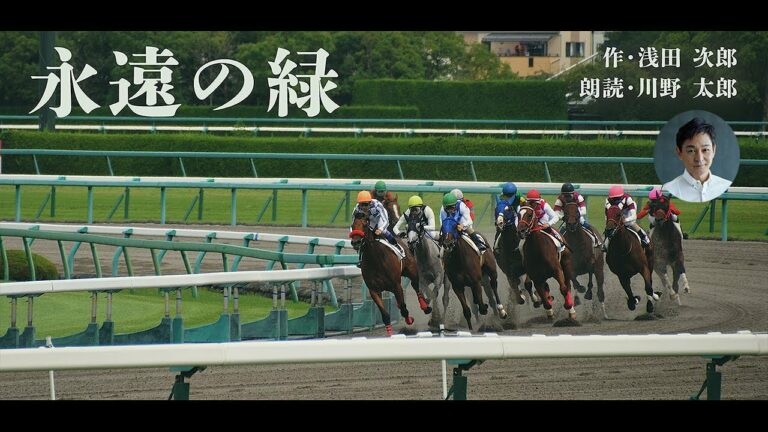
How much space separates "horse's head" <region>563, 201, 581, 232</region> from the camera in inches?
361

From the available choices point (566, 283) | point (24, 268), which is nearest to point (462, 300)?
point (566, 283)

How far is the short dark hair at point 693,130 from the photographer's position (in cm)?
877

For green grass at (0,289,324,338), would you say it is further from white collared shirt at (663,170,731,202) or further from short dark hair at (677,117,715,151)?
short dark hair at (677,117,715,151)

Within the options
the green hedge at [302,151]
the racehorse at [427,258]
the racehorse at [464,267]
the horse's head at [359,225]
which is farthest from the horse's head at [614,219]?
the green hedge at [302,151]

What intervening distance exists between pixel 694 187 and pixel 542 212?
101 cm

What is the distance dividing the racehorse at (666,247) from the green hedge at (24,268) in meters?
5.31

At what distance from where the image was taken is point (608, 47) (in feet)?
30.4

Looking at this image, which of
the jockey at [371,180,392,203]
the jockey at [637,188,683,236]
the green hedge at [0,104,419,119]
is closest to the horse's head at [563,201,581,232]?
the jockey at [637,188,683,236]

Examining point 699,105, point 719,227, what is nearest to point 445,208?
point 699,105

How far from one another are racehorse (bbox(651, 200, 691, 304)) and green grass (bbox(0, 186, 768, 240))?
3900 mm

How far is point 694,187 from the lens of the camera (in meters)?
9.02

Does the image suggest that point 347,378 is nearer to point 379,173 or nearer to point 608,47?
point 608,47

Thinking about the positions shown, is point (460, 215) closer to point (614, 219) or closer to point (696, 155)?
point (614, 219)

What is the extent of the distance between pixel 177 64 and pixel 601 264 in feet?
17.6
